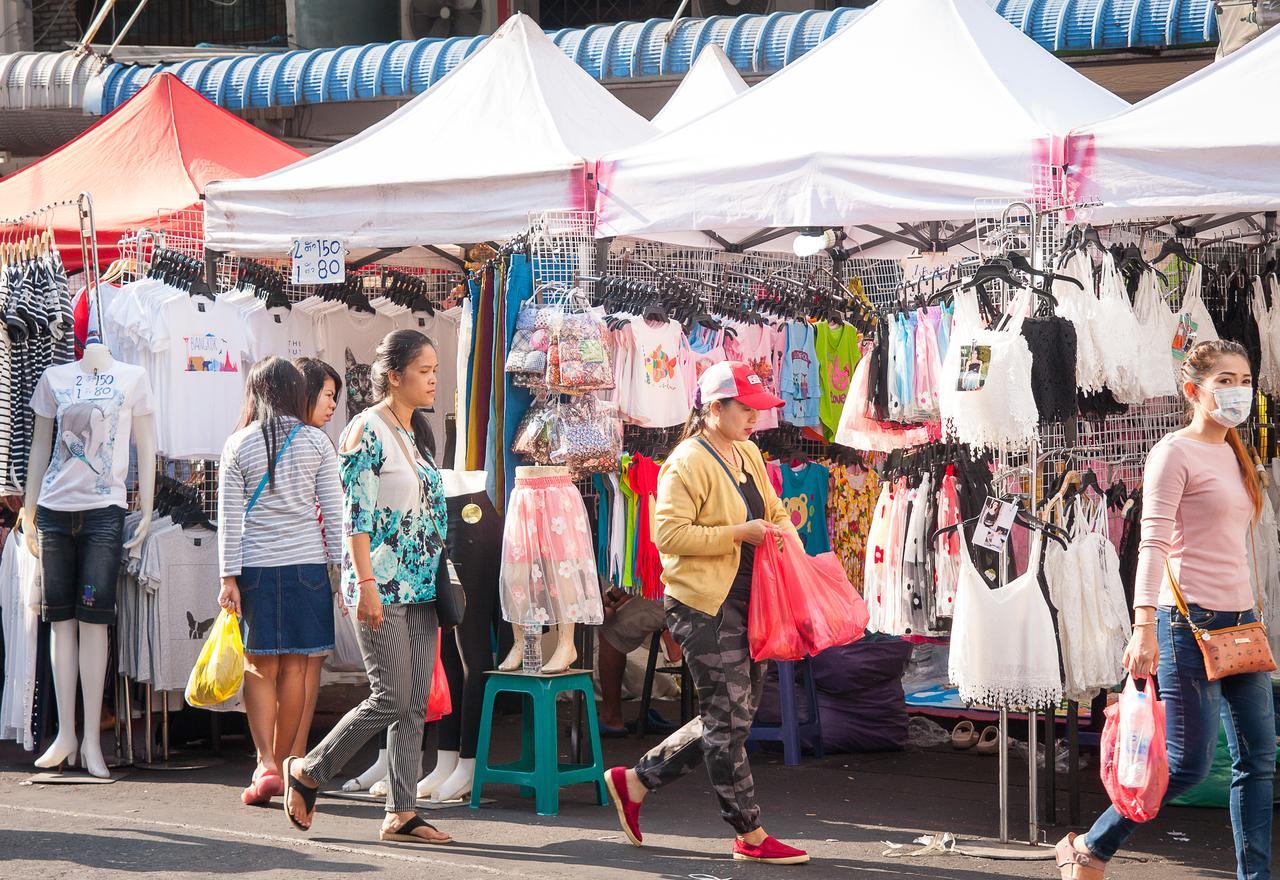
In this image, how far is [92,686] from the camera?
24.3 ft

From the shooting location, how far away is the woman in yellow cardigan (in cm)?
563

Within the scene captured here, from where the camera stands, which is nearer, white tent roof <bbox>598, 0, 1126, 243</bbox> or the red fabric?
white tent roof <bbox>598, 0, 1126, 243</bbox>

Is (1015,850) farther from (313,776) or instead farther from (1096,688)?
(313,776)

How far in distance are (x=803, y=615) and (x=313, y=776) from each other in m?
1.90

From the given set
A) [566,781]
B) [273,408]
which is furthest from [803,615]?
[273,408]

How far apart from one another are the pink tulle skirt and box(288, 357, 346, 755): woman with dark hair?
820mm

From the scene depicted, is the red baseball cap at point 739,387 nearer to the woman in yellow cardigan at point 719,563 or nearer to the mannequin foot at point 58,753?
the woman in yellow cardigan at point 719,563

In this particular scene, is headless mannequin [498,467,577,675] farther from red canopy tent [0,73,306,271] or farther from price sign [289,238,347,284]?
red canopy tent [0,73,306,271]

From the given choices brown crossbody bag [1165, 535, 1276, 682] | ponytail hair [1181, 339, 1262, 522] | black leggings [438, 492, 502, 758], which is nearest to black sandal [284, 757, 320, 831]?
black leggings [438, 492, 502, 758]

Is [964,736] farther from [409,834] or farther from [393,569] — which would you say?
[393,569]

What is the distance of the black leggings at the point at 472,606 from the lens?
6.95 m

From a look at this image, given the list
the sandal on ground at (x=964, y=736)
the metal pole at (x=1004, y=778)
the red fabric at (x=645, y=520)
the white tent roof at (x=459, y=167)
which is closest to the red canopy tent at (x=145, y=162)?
the white tent roof at (x=459, y=167)

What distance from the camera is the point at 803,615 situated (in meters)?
5.58

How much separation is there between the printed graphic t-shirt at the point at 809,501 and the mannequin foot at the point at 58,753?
3475 millimetres
